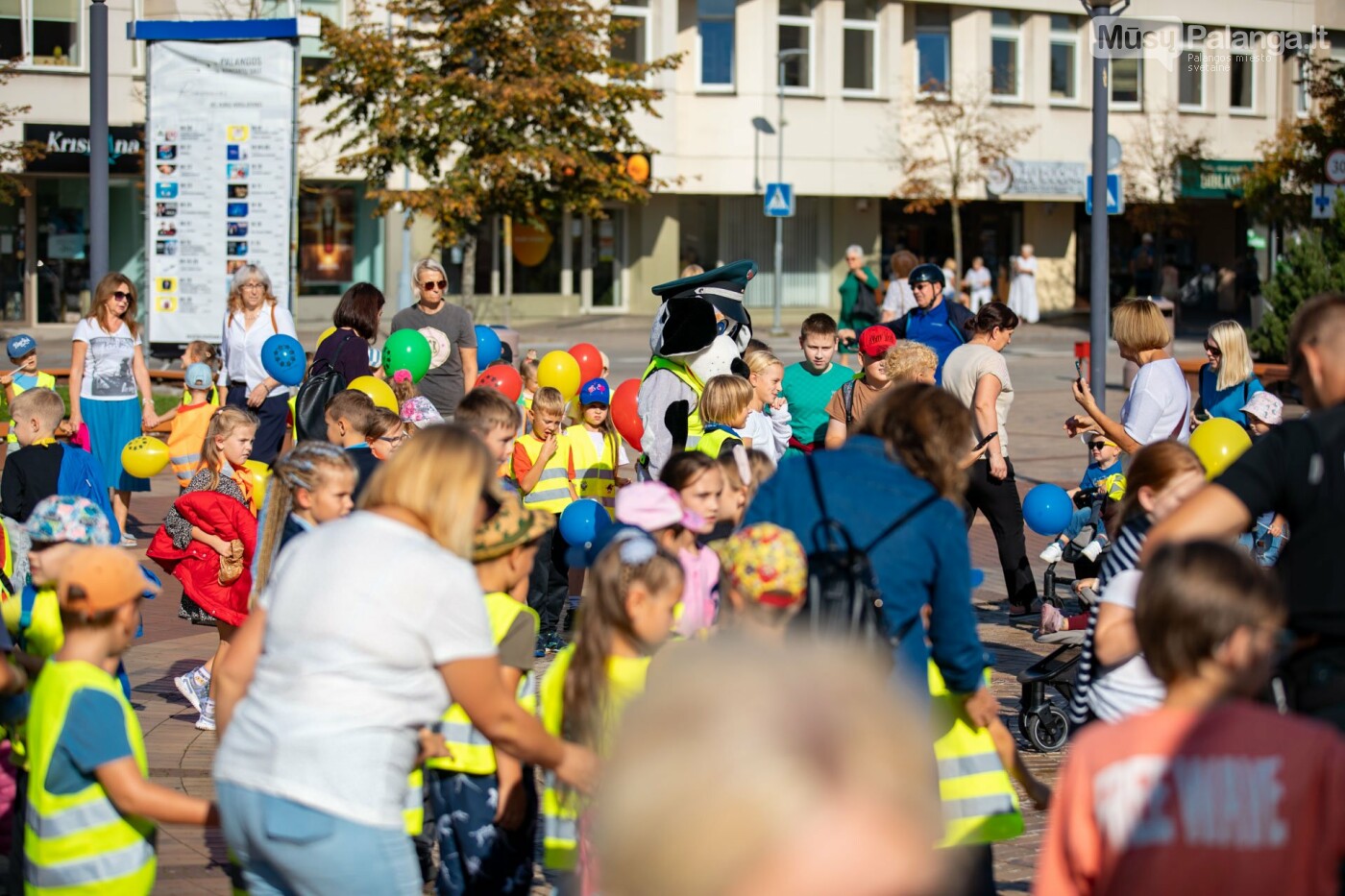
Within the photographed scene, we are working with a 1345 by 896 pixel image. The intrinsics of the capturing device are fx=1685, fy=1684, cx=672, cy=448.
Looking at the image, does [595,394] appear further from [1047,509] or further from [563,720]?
[563,720]

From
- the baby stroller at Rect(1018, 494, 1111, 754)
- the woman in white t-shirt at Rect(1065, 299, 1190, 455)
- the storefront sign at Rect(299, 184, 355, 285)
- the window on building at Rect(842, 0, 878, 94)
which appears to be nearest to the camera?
the baby stroller at Rect(1018, 494, 1111, 754)

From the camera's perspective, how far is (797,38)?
42.1 meters

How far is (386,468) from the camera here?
387 cm

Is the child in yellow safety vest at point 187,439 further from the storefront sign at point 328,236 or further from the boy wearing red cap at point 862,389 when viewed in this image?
the storefront sign at point 328,236

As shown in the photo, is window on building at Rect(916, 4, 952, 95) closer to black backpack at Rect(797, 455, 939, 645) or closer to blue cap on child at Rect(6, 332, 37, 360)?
blue cap on child at Rect(6, 332, 37, 360)

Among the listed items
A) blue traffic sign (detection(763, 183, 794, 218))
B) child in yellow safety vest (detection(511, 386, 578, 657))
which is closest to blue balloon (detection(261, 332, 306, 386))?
child in yellow safety vest (detection(511, 386, 578, 657))

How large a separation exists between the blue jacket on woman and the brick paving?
1.77m

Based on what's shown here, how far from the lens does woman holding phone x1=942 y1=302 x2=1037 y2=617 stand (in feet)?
31.4

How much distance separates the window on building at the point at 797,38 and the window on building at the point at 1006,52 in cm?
520

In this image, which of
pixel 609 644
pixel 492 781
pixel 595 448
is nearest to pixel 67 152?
pixel 595 448

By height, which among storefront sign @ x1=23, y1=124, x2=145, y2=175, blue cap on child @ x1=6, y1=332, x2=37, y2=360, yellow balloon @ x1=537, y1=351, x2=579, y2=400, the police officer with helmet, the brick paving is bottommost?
the brick paving

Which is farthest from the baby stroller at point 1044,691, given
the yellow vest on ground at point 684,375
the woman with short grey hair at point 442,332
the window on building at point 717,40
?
the window on building at point 717,40

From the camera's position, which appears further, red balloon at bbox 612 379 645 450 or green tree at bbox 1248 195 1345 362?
green tree at bbox 1248 195 1345 362

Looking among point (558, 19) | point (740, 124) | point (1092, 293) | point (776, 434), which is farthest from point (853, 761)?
point (740, 124)
